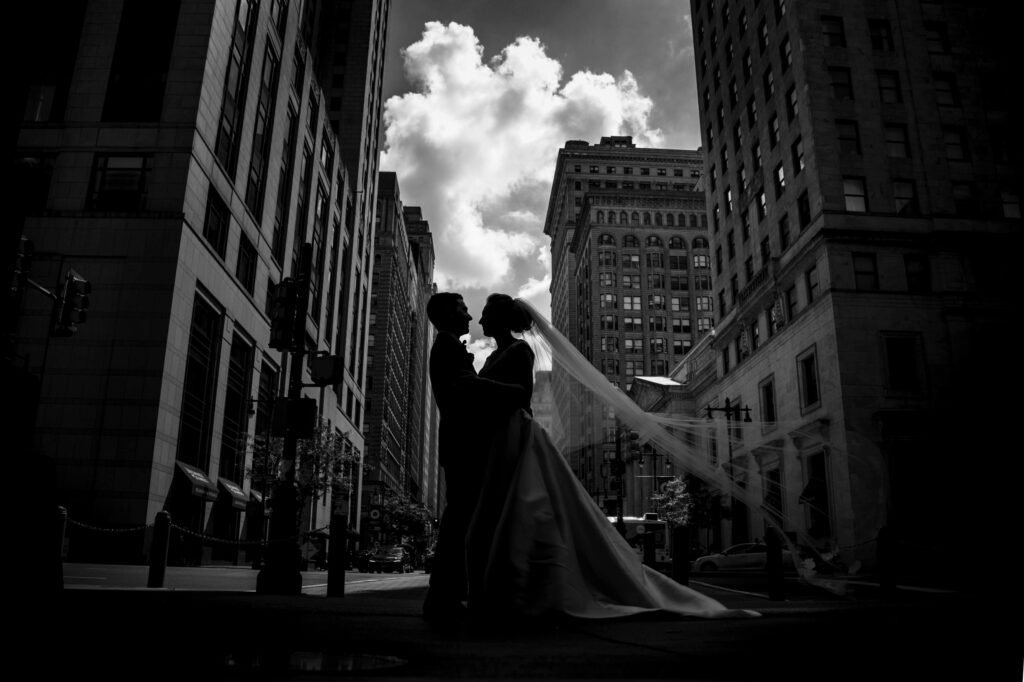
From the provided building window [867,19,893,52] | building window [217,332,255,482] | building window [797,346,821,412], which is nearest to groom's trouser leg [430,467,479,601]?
building window [217,332,255,482]

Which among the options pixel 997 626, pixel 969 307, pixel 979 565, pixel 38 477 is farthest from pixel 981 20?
pixel 38 477

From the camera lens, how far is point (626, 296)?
10906 cm

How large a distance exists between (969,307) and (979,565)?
21.2m

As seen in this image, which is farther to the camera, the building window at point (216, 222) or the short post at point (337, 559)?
the building window at point (216, 222)

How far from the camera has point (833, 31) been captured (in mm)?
38094

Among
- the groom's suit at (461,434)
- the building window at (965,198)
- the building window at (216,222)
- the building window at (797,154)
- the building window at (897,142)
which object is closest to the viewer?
the groom's suit at (461,434)

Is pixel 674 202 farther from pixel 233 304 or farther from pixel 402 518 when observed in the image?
pixel 233 304

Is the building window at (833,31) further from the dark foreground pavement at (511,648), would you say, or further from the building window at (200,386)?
the dark foreground pavement at (511,648)

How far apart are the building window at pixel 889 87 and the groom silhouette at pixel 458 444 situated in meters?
40.1

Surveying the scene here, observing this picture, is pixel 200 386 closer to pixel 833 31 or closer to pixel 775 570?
pixel 775 570

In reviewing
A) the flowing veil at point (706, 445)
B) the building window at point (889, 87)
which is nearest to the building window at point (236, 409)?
the flowing veil at point (706, 445)

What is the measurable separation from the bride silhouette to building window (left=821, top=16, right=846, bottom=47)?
40.2 metres

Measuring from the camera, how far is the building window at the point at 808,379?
3347 centimetres

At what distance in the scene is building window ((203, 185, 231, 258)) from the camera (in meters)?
31.5
